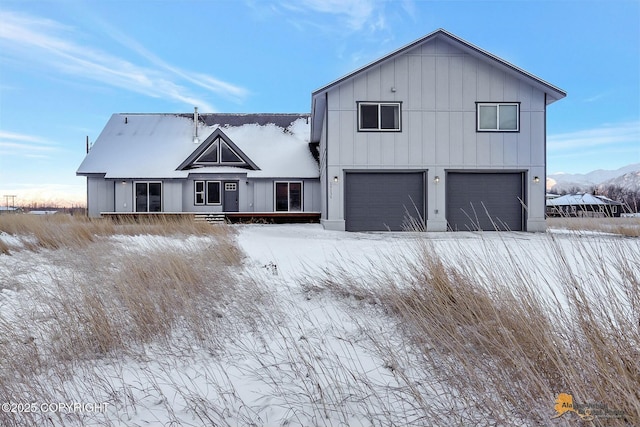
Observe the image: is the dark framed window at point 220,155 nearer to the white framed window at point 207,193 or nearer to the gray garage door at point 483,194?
the white framed window at point 207,193

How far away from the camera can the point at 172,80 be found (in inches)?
1388

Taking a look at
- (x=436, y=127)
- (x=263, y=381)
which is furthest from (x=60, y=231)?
(x=436, y=127)

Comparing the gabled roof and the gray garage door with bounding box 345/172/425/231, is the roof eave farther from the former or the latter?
the gray garage door with bounding box 345/172/425/231

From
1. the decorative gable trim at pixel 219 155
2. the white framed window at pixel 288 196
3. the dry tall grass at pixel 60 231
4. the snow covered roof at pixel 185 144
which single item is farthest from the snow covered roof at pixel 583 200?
the decorative gable trim at pixel 219 155

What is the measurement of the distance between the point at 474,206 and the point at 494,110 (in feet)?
14.5

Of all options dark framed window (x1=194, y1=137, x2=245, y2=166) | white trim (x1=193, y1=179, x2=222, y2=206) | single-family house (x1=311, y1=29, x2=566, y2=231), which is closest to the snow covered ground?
single-family house (x1=311, y1=29, x2=566, y2=231)

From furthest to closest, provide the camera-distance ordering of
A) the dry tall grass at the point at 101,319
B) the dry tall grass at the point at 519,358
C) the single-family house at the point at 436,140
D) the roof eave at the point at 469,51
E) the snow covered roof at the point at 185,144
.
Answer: the snow covered roof at the point at 185,144 < the single-family house at the point at 436,140 < the roof eave at the point at 469,51 < the dry tall grass at the point at 101,319 < the dry tall grass at the point at 519,358

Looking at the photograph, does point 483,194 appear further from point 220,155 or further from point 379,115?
point 220,155

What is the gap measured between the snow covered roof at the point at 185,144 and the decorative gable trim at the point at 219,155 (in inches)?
11.5

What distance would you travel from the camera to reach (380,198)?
14266 millimetres

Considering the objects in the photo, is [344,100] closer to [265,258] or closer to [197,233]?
[197,233]

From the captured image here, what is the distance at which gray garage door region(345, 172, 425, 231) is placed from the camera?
46.6ft

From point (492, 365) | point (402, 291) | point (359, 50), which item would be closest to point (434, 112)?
point (402, 291)

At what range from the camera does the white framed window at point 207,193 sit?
19953 millimetres
